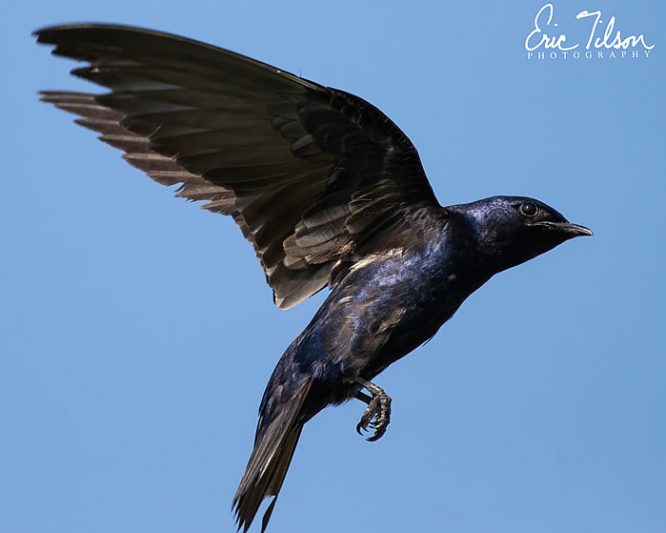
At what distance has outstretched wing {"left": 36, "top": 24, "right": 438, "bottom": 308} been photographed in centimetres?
145

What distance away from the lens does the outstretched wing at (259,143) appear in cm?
145

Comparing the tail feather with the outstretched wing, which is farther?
the tail feather

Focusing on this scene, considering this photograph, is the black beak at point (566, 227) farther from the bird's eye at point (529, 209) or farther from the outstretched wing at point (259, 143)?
the outstretched wing at point (259, 143)

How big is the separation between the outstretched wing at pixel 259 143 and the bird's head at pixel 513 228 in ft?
0.23

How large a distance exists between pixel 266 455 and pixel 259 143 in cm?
35

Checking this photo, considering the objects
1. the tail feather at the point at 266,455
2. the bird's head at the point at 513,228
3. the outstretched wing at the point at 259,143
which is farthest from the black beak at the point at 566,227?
the tail feather at the point at 266,455

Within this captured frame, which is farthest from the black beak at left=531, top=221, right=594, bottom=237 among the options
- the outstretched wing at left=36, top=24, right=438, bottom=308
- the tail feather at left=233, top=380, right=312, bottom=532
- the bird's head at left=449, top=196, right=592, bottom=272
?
the tail feather at left=233, top=380, right=312, bottom=532

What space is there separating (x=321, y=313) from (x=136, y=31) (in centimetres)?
41

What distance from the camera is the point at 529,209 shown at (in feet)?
5.27

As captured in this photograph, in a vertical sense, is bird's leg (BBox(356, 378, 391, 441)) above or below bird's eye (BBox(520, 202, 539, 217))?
below

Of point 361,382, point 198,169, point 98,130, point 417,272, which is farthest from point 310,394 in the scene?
point 98,130

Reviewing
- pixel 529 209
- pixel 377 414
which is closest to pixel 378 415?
pixel 377 414

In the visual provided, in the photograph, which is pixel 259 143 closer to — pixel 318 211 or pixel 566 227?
pixel 318 211

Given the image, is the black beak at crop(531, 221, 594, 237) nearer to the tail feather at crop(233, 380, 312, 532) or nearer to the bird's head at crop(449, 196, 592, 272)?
the bird's head at crop(449, 196, 592, 272)
